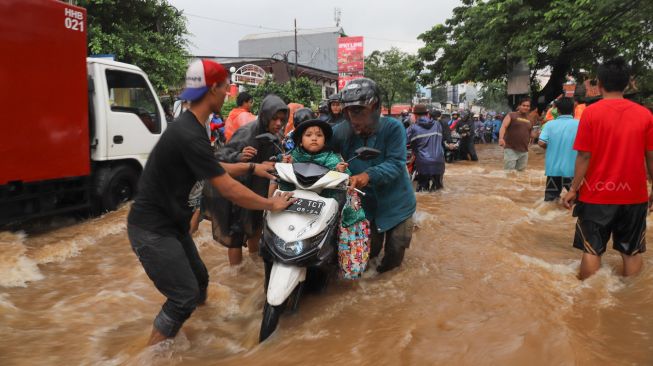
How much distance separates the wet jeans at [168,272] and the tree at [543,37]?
1608 centimetres

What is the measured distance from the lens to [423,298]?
3.58m

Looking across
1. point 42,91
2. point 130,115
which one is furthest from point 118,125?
point 42,91

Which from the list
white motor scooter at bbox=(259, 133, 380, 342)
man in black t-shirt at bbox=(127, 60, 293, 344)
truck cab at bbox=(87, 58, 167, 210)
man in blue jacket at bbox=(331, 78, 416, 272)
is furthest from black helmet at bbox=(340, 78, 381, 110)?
truck cab at bbox=(87, 58, 167, 210)

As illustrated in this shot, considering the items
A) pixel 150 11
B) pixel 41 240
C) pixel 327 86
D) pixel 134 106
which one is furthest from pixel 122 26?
pixel 327 86

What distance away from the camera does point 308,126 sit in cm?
322

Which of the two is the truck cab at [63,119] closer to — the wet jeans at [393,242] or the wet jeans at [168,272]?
the wet jeans at [168,272]

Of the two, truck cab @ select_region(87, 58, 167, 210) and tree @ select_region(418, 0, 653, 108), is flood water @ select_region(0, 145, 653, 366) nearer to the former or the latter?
truck cab @ select_region(87, 58, 167, 210)

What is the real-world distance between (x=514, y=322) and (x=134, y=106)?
5.63 metres

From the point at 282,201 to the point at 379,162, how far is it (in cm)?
111

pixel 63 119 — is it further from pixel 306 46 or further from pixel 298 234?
pixel 306 46

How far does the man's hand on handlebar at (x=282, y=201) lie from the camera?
2.66 m

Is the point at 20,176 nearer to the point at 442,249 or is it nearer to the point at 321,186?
the point at 321,186

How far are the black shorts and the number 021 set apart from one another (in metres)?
5.50

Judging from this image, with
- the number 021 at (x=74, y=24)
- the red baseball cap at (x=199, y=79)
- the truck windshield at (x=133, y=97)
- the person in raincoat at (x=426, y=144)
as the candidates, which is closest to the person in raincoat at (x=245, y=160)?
the red baseball cap at (x=199, y=79)
